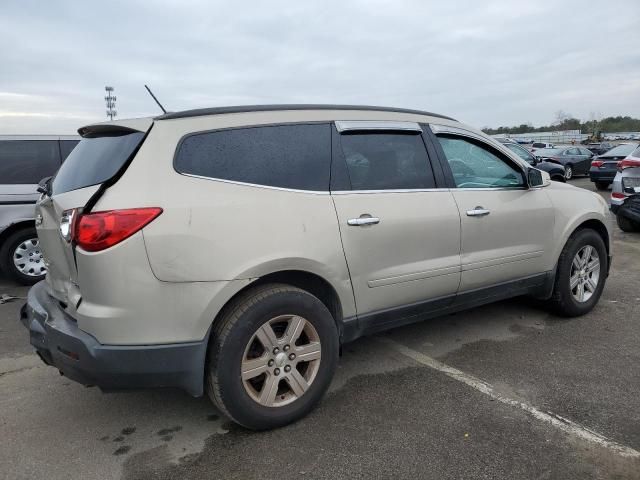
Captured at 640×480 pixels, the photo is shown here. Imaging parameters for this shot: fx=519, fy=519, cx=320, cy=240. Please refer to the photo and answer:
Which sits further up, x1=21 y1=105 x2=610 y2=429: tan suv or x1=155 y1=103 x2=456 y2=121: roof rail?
x1=155 y1=103 x2=456 y2=121: roof rail

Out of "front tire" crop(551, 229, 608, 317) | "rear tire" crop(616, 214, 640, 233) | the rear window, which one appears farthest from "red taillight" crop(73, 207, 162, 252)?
"rear tire" crop(616, 214, 640, 233)

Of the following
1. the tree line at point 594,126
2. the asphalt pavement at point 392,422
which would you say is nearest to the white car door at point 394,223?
the asphalt pavement at point 392,422

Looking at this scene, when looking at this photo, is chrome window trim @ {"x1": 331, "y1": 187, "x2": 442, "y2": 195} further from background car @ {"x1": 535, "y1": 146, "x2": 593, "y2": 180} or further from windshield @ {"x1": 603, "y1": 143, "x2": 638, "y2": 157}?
background car @ {"x1": 535, "y1": 146, "x2": 593, "y2": 180}

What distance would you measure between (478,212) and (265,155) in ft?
5.54

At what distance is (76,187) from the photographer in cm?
285

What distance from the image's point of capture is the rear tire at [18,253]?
6062mm

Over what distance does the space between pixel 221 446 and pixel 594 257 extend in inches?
149

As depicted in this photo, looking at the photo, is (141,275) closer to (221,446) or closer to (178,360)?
(178,360)

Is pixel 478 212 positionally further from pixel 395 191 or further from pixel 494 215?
pixel 395 191

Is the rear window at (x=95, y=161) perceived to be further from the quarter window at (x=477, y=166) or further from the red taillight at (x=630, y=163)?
the red taillight at (x=630, y=163)

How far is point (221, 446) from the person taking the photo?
2.78 meters

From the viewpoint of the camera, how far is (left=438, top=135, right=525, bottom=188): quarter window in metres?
3.82

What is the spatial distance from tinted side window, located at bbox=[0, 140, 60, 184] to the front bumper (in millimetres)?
4147

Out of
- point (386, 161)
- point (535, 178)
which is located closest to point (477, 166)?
point (535, 178)
